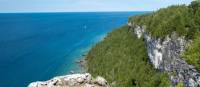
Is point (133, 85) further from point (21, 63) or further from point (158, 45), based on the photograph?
point (21, 63)

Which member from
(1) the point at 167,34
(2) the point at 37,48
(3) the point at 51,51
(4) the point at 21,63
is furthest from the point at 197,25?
(2) the point at 37,48

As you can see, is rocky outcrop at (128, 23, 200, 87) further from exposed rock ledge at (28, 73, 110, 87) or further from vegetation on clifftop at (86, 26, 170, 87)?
exposed rock ledge at (28, 73, 110, 87)

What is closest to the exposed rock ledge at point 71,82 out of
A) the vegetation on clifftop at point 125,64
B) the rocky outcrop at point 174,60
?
the rocky outcrop at point 174,60

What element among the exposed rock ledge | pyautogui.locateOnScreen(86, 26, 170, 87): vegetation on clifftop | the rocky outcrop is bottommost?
pyautogui.locateOnScreen(86, 26, 170, 87): vegetation on clifftop

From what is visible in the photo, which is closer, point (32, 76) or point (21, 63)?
point (32, 76)

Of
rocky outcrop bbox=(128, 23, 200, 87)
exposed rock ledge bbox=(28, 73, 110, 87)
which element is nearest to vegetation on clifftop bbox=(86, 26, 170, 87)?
rocky outcrop bbox=(128, 23, 200, 87)

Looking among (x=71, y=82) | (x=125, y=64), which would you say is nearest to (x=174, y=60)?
(x=125, y=64)

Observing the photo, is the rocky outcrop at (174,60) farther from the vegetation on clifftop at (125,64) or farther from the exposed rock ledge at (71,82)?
the exposed rock ledge at (71,82)
